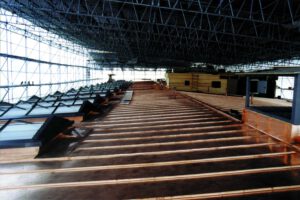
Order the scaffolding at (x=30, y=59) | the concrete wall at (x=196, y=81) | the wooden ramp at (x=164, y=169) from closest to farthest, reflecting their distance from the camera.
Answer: the wooden ramp at (x=164, y=169) < the scaffolding at (x=30, y=59) < the concrete wall at (x=196, y=81)

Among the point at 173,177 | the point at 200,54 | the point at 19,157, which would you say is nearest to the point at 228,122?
the point at 173,177

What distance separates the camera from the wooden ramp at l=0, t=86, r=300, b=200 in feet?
8.26

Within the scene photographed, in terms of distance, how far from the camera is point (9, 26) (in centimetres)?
2023

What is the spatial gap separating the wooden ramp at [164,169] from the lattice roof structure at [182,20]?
29.2 ft

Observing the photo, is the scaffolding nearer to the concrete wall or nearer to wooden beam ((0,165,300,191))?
the concrete wall

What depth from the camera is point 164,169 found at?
3.07m

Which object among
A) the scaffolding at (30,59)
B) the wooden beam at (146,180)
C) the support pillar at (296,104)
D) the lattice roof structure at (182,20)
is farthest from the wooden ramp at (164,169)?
the scaffolding at (30,59)

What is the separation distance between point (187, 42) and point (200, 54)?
30.3ft

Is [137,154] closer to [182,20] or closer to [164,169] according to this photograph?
[164,169]

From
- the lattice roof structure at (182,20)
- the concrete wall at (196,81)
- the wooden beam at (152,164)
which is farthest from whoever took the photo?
the concrete wall at (196,81)

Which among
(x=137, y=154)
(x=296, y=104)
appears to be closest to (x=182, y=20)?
(x=296, y=104)

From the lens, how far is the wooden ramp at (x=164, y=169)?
2.52 meters

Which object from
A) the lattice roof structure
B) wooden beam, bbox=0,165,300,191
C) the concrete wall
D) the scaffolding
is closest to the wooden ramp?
wooden beam, bbox=0,165,300,191

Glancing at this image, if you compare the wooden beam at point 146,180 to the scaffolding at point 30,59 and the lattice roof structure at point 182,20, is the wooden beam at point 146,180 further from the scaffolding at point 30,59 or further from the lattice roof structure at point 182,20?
the scaffolding at point 30,59
